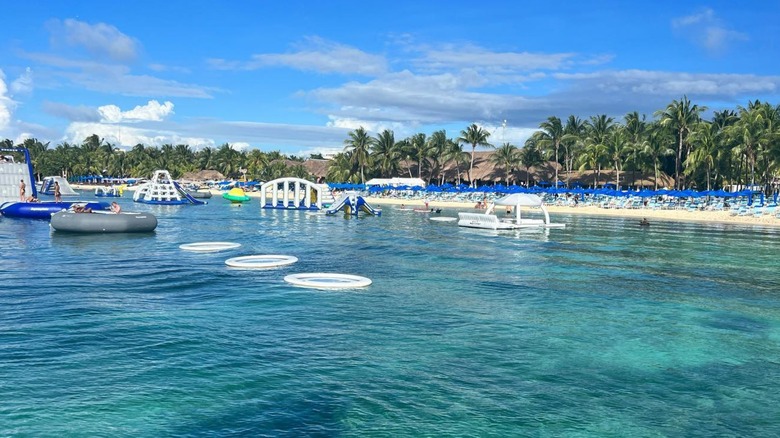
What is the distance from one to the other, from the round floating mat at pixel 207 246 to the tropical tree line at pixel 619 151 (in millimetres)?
43338

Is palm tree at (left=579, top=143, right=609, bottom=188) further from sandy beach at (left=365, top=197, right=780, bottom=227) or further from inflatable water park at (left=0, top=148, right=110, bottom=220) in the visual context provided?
inflatable water park at (left=0, top=148, right=110, bottom=220)

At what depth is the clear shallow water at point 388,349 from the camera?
7246 mm

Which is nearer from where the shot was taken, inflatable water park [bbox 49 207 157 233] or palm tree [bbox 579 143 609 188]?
inflatable water park [bbox 49 207 157 233]

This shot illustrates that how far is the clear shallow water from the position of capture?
7246 mm

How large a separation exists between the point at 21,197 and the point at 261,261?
23.1 m

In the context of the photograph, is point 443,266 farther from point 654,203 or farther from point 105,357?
point 654,203

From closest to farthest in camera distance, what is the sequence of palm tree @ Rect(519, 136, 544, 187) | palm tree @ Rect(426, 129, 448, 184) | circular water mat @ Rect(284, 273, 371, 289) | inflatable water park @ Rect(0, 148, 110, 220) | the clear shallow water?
1. the clear shallow water
2. circular water mat @ Rect(284, 273, 371, 289)
3. inflatable water park @ Rect(0, 148, 110, 220)
4. palm tree @ Rect(519, 136, 544, 187)
5. palm tree @ Rect(426, 129, 448, 184)

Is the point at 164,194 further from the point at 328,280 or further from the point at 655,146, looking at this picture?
the point at 328,280

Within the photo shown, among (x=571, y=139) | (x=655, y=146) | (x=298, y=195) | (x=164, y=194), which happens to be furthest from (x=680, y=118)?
(x=164, y=194)

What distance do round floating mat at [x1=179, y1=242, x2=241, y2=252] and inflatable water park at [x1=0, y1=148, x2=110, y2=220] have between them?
11278mm

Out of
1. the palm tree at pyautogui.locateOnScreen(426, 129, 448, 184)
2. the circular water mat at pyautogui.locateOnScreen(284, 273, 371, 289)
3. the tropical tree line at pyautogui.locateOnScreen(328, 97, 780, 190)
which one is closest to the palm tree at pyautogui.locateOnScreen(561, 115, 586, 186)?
the tropical tree line at pyautogui.locateOnScreen(328, 97, 780, 190)

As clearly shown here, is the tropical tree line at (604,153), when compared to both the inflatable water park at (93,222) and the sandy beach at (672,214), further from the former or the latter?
the inflatable water park at (93,222)

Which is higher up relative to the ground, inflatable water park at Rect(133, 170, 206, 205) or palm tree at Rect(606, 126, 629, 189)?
palm tree at Rect(606, 126, 629, 189)

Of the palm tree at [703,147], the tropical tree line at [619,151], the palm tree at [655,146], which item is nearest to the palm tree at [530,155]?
the tropical tree line at [619,151]
